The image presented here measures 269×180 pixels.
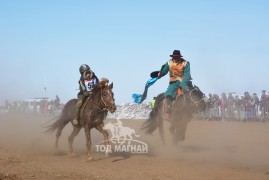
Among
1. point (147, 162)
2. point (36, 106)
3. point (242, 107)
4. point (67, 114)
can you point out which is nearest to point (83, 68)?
point (67, 114)

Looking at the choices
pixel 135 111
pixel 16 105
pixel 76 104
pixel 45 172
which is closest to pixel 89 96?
pixel 76 104

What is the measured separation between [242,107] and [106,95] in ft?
63.4

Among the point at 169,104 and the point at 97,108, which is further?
the point at 169,104

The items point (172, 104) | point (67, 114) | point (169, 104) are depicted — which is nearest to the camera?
point (172, 104)

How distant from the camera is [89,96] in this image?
46.2ft

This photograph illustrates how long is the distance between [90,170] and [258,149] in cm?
738

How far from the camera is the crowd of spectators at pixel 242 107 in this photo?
29.9m

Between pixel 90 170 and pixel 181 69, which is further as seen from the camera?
pixel 181 69

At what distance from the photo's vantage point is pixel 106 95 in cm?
1320

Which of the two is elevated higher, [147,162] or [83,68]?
[83,68]

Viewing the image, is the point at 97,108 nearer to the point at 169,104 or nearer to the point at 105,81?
the point at 105,81

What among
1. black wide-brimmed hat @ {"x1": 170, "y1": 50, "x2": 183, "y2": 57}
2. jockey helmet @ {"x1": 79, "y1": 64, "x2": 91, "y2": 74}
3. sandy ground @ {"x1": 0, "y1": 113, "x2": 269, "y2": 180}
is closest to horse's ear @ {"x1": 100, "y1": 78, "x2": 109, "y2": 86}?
jockey helmet @ {"x1": 79, "y1": 64, "x2": 91, "y2": 74}

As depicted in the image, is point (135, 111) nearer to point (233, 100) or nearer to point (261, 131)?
point (233, 100)

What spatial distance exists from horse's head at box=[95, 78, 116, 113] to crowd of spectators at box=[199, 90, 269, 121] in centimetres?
1707
